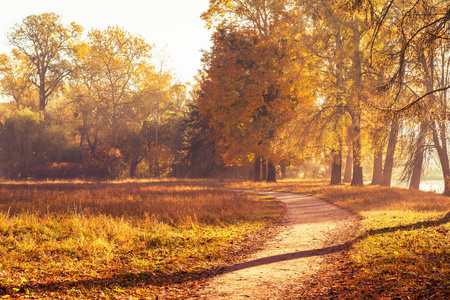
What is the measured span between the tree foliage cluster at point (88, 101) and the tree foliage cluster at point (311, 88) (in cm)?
1312

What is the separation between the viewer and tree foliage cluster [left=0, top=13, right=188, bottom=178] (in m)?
37.8

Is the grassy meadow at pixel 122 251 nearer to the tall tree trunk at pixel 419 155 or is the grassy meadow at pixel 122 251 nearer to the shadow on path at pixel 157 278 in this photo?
the shadow on path at pixel 157 278

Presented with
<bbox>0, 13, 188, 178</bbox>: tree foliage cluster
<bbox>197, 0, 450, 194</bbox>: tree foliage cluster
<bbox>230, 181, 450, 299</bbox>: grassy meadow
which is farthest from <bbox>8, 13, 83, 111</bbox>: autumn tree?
<bbox>230, 181, 450, 299</bbox>: grassy meadow

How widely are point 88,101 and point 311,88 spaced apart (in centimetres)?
2810

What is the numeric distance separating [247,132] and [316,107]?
661cm

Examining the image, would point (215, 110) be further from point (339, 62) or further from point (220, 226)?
point (220, 226)

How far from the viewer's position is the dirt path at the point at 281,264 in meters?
6.73

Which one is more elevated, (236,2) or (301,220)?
(236,2)

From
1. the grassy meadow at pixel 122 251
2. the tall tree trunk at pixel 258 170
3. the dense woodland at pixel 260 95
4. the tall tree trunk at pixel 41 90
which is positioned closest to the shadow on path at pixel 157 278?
the grassy meadow at pixel 122 251

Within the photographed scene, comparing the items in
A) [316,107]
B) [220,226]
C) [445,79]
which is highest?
[445,79]

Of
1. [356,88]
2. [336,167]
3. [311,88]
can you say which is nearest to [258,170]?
[336,167]

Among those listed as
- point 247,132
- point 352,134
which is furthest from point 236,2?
point 352,134

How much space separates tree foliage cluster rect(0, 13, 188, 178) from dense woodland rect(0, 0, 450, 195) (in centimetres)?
15

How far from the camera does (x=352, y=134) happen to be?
24031 mm
